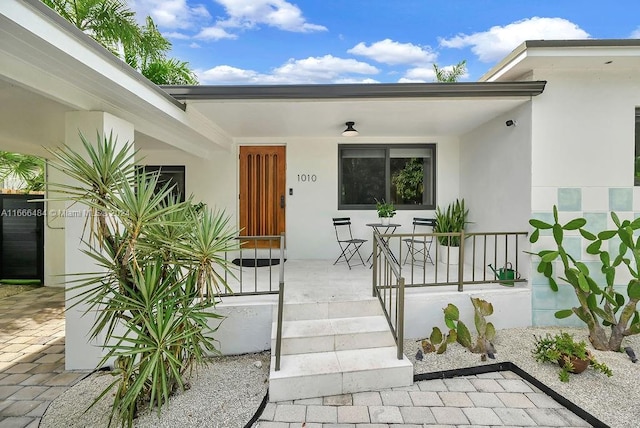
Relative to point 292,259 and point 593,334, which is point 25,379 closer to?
point 292,259

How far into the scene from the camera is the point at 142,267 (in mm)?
2430

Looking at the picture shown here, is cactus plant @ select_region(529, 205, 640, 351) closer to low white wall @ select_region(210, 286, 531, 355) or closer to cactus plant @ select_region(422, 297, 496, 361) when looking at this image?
low white wall @ select_region(210, 286, 531, 355)

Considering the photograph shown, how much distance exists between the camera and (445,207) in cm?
606

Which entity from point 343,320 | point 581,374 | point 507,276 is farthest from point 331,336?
point 507,276

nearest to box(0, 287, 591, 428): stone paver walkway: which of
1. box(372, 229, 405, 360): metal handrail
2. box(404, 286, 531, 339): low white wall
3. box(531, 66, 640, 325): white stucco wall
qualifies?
box(372, 229, 405, 360): metal handrail

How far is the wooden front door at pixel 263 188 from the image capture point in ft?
20.1

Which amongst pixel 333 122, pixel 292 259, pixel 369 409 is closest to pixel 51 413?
pixel 369 409

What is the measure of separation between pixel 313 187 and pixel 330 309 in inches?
119

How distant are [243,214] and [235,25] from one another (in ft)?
25.6

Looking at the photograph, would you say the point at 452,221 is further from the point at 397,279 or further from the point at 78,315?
the point at 78,315

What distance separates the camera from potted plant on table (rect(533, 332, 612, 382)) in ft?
9.58

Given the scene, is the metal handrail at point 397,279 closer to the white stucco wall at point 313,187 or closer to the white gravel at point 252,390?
the white gravel at point 252,390

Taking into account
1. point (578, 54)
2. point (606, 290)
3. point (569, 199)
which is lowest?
point (606, 290)

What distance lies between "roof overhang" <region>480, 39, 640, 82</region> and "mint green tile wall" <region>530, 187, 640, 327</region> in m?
1.50
